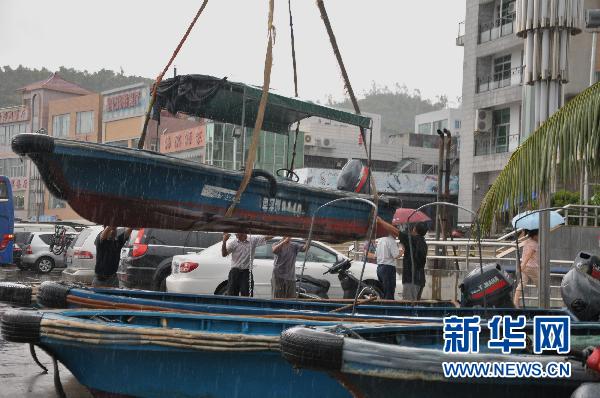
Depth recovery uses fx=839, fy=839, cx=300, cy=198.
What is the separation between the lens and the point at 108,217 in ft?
34.0

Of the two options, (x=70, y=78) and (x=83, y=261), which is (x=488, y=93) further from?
(x=70, y=78)

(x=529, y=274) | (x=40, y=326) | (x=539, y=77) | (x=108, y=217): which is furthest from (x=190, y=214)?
(x=529, y=274)

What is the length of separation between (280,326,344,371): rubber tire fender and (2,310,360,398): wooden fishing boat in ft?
3.00

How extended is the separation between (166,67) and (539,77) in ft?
15.0

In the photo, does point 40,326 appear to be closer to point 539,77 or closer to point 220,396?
point 220,396

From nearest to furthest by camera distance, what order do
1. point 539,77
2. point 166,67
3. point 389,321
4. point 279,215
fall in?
point 389,321 < point 539,77 < point 166,67 < point 279,215

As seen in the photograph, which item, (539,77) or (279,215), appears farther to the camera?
(279,215)

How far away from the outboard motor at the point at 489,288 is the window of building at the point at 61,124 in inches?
2381

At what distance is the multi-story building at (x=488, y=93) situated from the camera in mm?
36938

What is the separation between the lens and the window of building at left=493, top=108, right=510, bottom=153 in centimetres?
3766

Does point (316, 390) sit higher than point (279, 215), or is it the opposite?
point (279, 215)

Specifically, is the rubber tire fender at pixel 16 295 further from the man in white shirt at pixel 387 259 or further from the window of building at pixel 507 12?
the window of building at pixel 507 12

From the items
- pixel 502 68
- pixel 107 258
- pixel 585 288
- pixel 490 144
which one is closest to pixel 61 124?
pixel 490 144

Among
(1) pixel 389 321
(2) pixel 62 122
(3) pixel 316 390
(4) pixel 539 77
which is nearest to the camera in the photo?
(3) pixel 316 390
